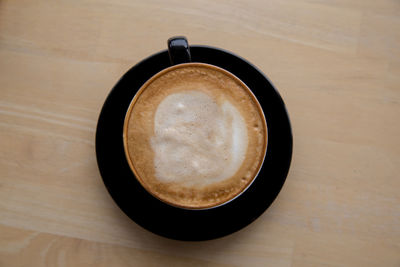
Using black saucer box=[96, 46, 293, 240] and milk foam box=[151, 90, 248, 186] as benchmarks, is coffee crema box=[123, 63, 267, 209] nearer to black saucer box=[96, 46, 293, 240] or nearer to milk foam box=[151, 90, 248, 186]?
milk foam box=[151, 90, 248, 186]

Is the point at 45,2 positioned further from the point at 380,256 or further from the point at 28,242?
the point at 380,256

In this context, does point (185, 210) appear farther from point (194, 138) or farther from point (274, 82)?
point (274, 82)

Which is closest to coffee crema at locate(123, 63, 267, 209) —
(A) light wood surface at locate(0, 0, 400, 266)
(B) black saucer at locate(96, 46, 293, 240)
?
(B) black saucer at locate(96, 46, 293, 240)

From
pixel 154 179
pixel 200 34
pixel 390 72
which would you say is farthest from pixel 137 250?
pixel 390 72

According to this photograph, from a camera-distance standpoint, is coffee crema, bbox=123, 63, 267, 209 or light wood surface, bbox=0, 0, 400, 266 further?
light wood surface, bbox=0, 0, 400, 266

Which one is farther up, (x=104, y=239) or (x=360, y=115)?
(x=360, y=115)

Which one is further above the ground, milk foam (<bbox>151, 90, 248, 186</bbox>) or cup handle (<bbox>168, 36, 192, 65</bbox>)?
cup handle (<bbox>168, 36, 192, 65</bbox>)

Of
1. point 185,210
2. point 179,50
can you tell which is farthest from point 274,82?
point 185,210
